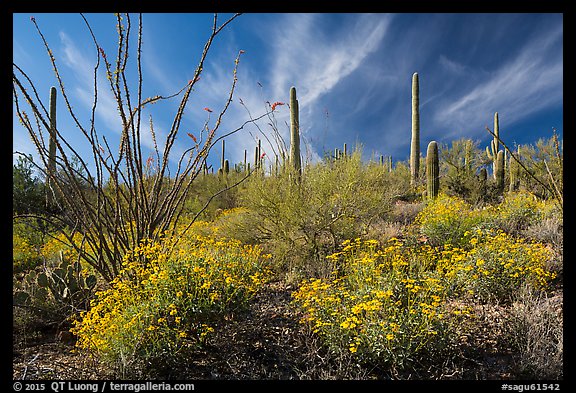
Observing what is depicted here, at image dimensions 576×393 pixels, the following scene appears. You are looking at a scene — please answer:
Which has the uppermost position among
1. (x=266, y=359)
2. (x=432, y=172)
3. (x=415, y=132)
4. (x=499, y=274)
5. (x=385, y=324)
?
(x=415, y=132)

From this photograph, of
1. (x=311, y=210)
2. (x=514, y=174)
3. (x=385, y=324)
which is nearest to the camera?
(x=385, y=324)

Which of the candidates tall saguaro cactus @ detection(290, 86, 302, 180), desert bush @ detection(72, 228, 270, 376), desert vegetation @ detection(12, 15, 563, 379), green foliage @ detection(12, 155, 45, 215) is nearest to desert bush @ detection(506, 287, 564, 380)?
desert vegetation @ detection(12, 15, 563, 379)

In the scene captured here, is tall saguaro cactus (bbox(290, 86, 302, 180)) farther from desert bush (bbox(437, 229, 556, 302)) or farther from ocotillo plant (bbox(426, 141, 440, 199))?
desert bush (bbox(437, 229, 556, 302))

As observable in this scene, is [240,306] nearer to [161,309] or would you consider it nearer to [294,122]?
[161,309]

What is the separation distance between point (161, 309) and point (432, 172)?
1096cm

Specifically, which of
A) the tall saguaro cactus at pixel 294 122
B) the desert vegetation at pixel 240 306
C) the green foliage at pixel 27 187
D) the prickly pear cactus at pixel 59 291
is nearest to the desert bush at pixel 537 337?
the desert vegetation at pixel 240 306

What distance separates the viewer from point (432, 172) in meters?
11.5

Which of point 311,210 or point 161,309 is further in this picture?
point 311,210

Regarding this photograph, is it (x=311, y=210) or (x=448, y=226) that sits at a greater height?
(x=311, y=210)

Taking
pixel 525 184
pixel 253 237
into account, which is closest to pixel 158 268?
pixel 253 237

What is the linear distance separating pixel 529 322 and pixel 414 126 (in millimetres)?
12585

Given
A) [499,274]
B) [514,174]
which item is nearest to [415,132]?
[514,174]
